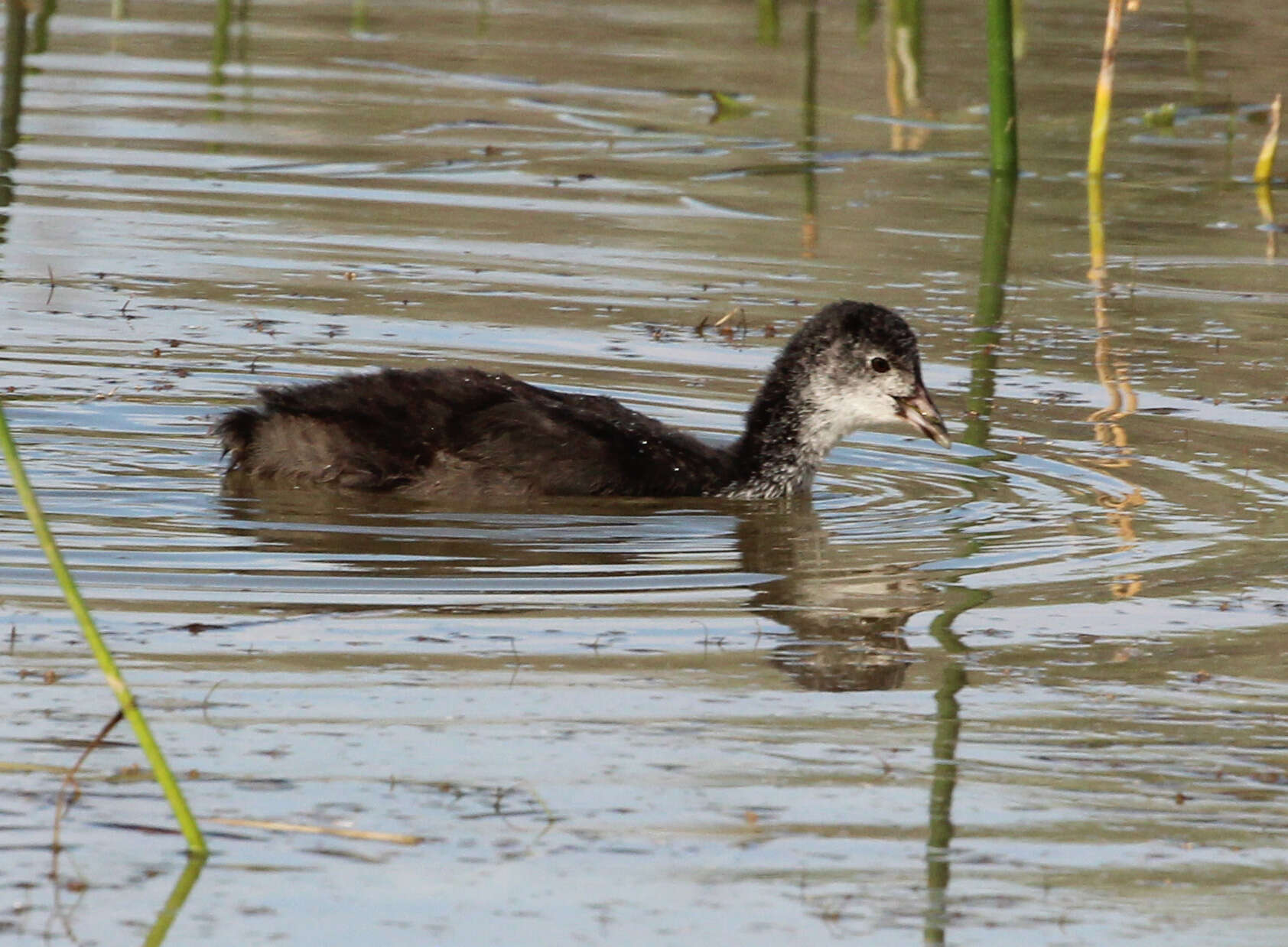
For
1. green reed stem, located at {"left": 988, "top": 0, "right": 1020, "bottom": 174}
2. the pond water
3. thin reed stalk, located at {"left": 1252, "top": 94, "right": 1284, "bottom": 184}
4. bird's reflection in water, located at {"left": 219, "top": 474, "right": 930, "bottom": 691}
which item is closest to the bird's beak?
the pond water

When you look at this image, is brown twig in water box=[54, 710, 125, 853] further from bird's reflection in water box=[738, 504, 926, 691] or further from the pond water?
bird's reflection in water box=[738, 504, 926, 691]

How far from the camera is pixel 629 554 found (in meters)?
7.93

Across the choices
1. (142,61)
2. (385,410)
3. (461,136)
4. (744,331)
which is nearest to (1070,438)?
Result: (744,331)

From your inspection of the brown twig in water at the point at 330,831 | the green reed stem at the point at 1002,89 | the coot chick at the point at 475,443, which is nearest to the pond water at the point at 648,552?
the brown twig in water at the point at 330,831

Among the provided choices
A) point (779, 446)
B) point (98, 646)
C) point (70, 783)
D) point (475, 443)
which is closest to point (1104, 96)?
point (779, 446)

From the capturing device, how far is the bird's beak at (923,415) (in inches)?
368

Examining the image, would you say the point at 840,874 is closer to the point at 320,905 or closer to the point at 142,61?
the point at 320,905

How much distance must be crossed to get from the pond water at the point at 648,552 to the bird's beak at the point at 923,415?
18 cm

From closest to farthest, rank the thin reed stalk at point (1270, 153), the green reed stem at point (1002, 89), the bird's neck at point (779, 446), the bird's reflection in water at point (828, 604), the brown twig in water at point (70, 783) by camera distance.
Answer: the brown twig in water at point (70, 783) < the bird's reflection in water at point (828, 604) < the bird's neck at point (779, 446) < the green reed stem at point (1002, 89) < the thin reed stalk at point (1270, 153)

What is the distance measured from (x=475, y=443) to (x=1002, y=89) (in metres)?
6.43

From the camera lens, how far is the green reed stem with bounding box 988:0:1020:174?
538 inches

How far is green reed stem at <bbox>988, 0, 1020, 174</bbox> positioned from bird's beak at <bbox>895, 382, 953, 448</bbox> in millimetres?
4752

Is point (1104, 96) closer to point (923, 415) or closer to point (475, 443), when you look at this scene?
point (923, 415)

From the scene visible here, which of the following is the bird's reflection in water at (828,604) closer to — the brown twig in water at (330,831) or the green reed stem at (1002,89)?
the brown twig in water at (330,831)
